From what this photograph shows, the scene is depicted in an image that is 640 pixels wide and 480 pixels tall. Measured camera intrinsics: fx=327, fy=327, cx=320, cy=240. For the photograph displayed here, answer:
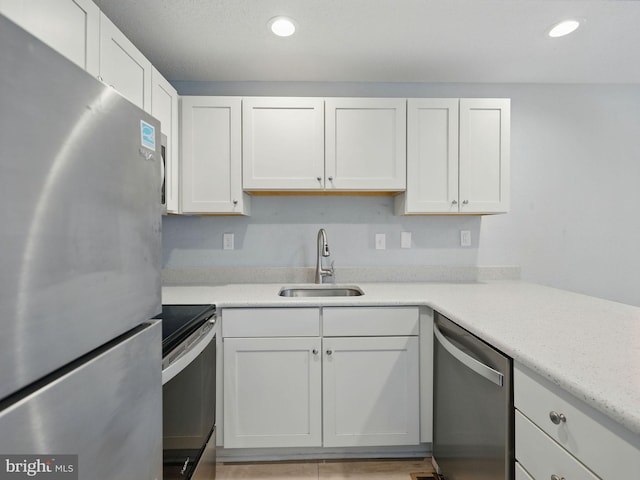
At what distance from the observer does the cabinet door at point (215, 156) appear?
6.59ft

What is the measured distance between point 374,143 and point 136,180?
1.62 meters

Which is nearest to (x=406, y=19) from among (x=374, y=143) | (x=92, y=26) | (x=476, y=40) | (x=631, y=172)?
(x=476, y=40)

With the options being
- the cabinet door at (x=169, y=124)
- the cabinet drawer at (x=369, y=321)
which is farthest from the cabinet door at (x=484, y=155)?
the cabinet door at (x=169, y=124)

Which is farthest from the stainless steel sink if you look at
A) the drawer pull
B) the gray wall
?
the drawer pull

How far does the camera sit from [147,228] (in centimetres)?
71

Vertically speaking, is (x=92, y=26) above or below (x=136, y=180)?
above

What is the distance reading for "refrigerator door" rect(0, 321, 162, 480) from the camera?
1.34ft

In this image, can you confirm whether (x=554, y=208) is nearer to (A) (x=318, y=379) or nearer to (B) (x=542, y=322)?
(B) (x=542, y=322)

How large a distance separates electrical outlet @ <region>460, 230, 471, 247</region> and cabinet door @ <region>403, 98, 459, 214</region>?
384 millimetres

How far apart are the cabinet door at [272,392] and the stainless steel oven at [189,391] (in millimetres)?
107

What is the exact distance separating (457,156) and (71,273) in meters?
2.07

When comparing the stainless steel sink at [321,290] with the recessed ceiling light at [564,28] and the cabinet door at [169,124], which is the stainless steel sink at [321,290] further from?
the recessed ceiling light at [564,28]

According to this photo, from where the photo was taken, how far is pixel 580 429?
74 cm

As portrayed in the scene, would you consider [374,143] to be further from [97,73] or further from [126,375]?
[126,375]
